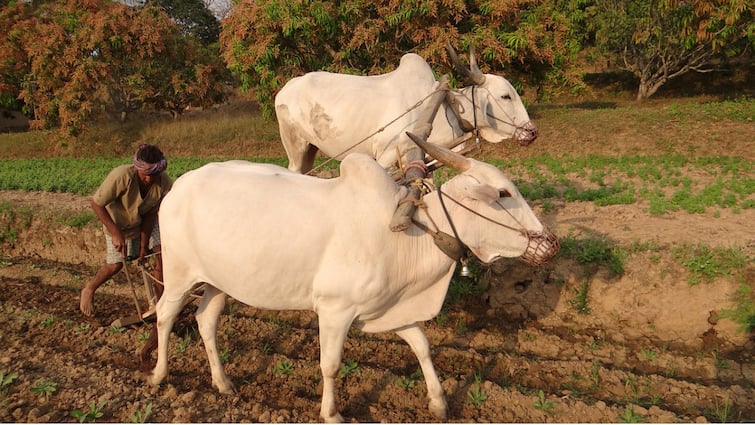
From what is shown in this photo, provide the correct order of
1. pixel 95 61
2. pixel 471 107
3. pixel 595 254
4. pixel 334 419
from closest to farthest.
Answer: pixel 334 419, pixel 471 107, pixel 595 254, pixel 95 61

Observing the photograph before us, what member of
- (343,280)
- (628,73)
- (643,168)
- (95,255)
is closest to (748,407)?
(343,280)

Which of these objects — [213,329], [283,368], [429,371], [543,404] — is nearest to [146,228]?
[213,329]

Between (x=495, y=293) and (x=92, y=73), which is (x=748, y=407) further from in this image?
(x=92, y=73)

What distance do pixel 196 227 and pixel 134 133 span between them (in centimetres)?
1578

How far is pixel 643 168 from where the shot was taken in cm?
876

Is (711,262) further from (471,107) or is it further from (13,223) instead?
(13,223)

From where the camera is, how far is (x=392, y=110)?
440cm

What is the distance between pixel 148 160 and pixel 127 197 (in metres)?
0.45

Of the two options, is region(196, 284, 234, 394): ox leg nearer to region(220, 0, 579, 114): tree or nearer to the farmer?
the farmer

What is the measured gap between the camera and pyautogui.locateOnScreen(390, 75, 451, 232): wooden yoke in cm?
275

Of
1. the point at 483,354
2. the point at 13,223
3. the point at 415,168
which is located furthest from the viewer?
→ the point at 13,223

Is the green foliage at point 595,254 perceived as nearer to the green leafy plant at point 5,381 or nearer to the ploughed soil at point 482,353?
the ploughed soil at point 482,353

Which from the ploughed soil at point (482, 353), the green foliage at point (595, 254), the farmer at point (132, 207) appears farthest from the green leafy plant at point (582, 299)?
the farmer at point (132, 207)

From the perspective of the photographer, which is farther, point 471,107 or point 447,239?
point 471,107
